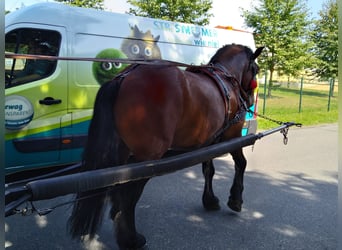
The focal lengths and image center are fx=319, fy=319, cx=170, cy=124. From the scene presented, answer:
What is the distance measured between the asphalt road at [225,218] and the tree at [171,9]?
411 inches

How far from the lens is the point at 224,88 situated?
121 inches

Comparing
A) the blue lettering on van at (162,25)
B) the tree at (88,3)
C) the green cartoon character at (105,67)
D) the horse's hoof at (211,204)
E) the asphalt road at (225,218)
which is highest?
the tree at (88,3)

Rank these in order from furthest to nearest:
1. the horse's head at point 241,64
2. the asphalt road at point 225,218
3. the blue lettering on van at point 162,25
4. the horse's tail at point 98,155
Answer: the blue lettering on van at point 162,25
the horse's head at point 241,64
the asphalt road at point 225,218
the horse's tail at point 98,155

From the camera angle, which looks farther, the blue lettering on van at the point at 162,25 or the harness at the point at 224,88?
the blue lettering on van at the point at 162,25

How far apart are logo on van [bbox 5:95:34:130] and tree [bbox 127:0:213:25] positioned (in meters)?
10.8

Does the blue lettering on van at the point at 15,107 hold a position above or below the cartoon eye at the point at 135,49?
below

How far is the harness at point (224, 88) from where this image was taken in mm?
3054

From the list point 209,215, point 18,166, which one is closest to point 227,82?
point 209,215

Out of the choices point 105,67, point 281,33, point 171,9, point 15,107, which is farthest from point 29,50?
point 281,33

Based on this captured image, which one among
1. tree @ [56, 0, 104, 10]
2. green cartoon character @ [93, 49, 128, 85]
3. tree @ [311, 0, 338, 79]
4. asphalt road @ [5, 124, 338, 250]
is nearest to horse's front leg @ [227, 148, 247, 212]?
asphalt road @ [5, 124, 338, 250]

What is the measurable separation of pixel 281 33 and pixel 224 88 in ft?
50.6

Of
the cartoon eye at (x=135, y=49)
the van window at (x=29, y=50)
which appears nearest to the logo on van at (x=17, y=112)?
the van window at (x=29, y=50)

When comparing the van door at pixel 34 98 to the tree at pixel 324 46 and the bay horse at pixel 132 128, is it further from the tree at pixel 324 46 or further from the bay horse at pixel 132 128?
the tree at pixel 324 46

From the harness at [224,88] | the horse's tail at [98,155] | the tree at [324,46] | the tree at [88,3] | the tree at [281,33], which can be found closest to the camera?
the horse's tail at [98,155]
